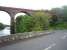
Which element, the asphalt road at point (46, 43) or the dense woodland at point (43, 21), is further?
the asphalt road at point (46, 43)

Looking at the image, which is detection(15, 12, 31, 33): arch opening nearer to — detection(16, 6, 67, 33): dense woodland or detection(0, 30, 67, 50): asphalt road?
→ detection(16, 6, 67, 33): dense woodland

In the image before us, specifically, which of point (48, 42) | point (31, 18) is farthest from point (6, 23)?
point (48, 42)

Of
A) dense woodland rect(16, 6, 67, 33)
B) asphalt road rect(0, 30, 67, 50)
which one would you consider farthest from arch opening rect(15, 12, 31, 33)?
asphalt road rect(0, 30, 67, 50)

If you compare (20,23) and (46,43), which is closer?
(20,23)

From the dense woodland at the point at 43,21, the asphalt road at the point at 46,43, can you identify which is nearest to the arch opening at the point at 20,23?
the dense woodland at the point at 43,21

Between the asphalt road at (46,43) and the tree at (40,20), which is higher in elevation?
the tree at (40,20)

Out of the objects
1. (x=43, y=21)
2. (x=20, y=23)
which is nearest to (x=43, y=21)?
(x=43, y=21)

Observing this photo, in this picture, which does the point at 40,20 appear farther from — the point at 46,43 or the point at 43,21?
the point at 46,43

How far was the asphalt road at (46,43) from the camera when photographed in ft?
3.58

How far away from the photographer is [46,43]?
117cm

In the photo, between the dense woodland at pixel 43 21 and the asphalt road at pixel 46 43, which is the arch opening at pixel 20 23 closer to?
the dense woodland at pixel 43 21

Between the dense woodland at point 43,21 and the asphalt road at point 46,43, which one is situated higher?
the dense woodland at point 43,21

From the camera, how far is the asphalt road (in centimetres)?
109

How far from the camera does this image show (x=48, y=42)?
1.18 m
